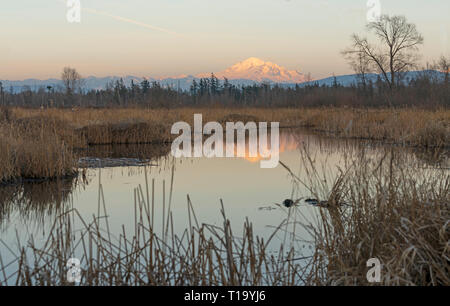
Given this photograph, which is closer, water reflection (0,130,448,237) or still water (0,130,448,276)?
still water (0,130,448,276)

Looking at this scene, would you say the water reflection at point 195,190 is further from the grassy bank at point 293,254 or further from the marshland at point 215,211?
the grassy bank at point 293,254

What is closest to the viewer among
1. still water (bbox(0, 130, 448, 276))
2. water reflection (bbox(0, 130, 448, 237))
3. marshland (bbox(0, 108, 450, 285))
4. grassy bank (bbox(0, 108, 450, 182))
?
marshland (bbox(0, 108, 450, 285))

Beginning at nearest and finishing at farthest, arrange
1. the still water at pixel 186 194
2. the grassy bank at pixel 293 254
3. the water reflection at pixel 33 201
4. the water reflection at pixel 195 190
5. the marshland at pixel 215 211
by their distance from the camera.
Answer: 1. the grassy bank at pixel 293 254
2. the marshland at pixel 215 211
3. the still water at pixel 186 194
4. the water reflection at pixel 195 190
5. the water reflection at pixel 33 201

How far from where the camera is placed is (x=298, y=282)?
3016mm

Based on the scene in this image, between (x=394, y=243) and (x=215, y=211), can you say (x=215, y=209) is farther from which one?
(x=394, y=243)

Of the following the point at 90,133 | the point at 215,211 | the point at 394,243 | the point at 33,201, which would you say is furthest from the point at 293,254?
the point at 90,133

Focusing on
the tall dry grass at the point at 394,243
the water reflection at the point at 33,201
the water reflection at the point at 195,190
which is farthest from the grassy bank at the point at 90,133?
the tall dry grass at the point at 394,243

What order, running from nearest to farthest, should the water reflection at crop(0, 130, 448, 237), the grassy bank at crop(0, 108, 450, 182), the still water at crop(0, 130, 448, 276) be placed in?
the still water at crop(0, 130, 448, 276) < the water reflection at crop(0, 130, 448, 237) < the grassy bank at crop(0, 108, 450, 182)

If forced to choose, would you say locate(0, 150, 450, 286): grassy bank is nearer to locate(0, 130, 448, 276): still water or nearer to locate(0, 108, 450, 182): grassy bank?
locate(0, 130, 448, 276): still water

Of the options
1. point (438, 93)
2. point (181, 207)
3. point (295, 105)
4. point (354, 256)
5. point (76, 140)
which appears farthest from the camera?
point (295, 105)

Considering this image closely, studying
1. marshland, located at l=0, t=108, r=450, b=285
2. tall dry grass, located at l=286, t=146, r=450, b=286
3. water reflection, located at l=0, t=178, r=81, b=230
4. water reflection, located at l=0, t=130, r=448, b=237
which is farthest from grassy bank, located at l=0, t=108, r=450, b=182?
tall dry grass, located at l=286, t=146, r=450, b=286
